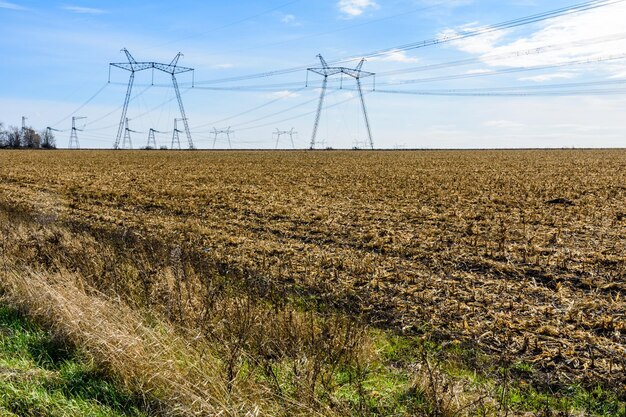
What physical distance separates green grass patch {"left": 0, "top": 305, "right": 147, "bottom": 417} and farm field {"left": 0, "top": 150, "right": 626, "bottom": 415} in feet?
3.97

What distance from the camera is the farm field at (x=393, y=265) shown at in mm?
6891

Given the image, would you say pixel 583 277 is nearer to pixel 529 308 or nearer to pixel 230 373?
pixel 529 308

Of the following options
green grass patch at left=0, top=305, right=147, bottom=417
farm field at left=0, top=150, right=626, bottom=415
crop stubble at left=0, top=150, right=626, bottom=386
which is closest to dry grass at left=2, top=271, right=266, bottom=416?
green grass patch at left=0, top=305, right=147, bottom=417

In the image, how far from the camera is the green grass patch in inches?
189

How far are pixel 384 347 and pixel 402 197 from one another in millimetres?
15910

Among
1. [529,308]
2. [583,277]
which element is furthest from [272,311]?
[583,277]

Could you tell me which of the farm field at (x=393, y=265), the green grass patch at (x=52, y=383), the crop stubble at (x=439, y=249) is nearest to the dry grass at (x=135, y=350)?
the green grass patch at (x=52, y=383)

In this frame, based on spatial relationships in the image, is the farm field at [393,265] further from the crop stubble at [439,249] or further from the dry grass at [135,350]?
the dry grass at [135,350]

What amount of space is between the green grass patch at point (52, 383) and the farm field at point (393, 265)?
121 centimetres

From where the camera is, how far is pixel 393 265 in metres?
10.9

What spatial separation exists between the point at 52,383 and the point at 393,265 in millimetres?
7176

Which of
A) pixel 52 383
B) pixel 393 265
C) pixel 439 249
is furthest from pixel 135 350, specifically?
pixel 439 249

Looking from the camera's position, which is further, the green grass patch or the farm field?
the farm field

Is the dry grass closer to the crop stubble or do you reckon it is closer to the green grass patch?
the green grass patch
